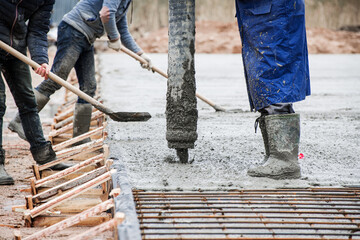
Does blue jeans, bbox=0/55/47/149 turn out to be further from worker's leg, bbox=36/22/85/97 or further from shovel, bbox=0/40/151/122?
worker's leg, bbox=36/22/85/97

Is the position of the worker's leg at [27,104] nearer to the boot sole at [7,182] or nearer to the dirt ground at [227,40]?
the boot sole at [7,182]

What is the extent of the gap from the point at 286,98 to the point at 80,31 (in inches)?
83.1

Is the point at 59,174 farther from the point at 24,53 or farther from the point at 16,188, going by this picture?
the point at 24,53

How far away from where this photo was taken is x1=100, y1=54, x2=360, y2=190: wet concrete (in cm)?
318

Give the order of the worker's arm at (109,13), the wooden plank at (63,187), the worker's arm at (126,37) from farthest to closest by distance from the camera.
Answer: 1. the worker's arm at (126,37)
2. the worker's arm at (109,13)
3. the wooden plank at (63,187)

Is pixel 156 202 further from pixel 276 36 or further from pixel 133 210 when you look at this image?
pixel 276 36

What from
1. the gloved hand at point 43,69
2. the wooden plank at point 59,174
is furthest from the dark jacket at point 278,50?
the gloved hand at point 43,69

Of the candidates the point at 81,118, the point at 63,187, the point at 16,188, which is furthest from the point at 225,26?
the point at 63,187

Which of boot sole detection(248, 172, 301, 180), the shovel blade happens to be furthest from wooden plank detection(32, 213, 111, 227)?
the shovel blade

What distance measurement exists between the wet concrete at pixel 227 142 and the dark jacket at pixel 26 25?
100cm

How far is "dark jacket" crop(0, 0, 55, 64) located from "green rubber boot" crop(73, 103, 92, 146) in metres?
0.92

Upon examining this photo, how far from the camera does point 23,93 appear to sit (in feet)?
12.6

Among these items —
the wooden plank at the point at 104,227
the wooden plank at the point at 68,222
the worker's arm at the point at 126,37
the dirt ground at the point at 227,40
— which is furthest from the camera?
the dirt ground at the point at 227,40

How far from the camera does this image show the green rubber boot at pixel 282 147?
10.4 ft
